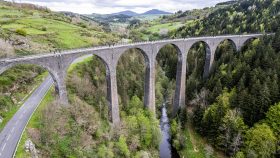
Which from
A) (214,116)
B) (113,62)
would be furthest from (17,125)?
(214,116)

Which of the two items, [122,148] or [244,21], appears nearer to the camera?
[122,148]

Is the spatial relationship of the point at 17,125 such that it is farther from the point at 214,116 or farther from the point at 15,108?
the point at 214,116

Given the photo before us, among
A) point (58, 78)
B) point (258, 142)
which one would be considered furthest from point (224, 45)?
point (58, 78)

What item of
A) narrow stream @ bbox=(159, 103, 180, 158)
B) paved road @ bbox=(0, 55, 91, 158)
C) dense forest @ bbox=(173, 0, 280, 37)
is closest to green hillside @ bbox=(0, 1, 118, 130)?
paved road @ bbox=(0, 55, 91, 158)

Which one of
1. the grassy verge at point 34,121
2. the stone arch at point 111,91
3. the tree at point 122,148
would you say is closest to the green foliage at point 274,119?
the tree at point 122,148

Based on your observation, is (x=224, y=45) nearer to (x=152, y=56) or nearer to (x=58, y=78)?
(x=152, y=56)

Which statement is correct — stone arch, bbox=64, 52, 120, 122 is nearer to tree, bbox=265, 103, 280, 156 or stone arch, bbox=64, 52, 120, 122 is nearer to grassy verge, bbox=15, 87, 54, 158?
grassy verge, bbox=15, 87, 54, 158
